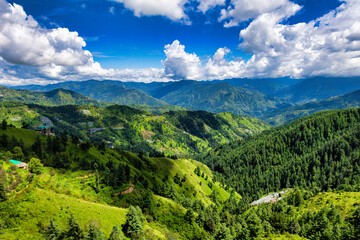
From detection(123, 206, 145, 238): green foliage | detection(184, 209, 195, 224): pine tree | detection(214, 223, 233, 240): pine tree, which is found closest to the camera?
detection(123, 206, 145, 238): green foliage

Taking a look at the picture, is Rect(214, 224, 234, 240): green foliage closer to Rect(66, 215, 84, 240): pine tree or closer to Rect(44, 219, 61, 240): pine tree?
Rect(66, 215, 84, 240): pine tree

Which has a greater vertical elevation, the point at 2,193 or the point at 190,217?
the point at 2,193

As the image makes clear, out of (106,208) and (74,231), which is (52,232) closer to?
(74,231)

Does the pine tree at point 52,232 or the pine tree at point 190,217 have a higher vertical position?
the pine tree at point 52,232

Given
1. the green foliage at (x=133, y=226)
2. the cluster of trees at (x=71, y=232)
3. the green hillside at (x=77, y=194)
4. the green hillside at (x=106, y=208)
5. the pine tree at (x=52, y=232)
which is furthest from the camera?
the green foliage at (x=133, y=226)

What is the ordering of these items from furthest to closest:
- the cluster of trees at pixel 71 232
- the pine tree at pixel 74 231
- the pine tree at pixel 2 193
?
1. the pine tree at pixel 2 193
2. the pine tree at pixel 74 231
3. the cluster of trees at pixel 71 232

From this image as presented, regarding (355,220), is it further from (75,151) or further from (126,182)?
(75,151)

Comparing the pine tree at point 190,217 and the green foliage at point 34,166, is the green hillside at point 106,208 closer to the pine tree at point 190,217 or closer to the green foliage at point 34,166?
the green foliage at point 34,166

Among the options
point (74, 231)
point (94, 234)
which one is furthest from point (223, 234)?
point (74, 231)

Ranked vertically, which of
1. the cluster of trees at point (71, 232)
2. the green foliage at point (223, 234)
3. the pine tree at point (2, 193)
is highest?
the pine tree at point (2, 193)

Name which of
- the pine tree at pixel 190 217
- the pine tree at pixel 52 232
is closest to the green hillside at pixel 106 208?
the pine tree at pixel 52 232

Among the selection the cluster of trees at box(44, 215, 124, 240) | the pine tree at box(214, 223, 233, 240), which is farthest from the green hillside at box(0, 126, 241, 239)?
the pine tree at box(214, 223, 233, 240)
